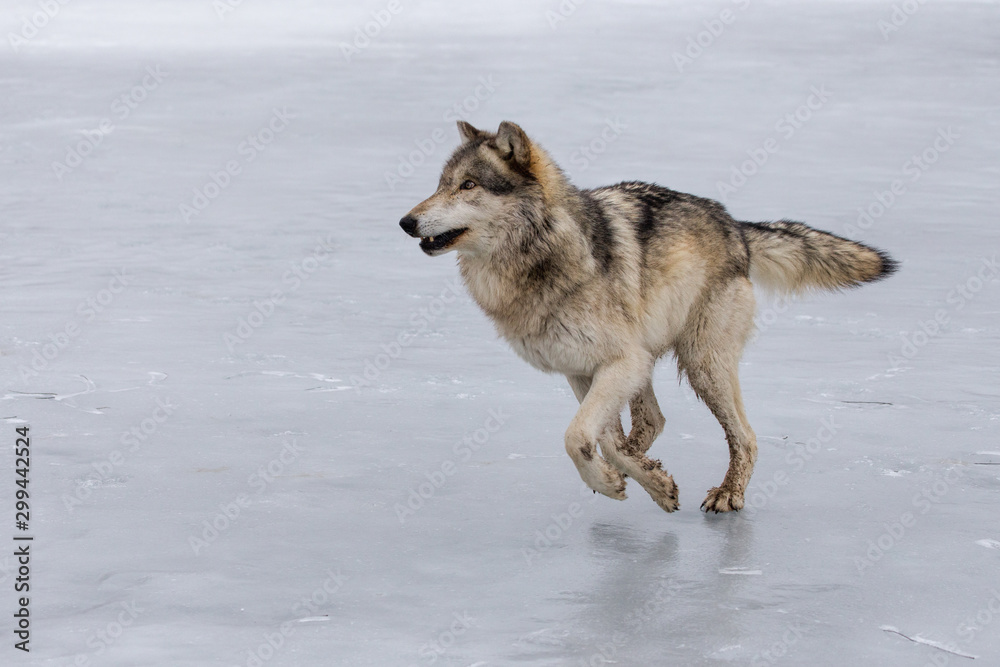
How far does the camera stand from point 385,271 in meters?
9.20

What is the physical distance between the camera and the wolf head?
484 cm

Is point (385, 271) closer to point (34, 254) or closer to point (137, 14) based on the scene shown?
point (34, 254)

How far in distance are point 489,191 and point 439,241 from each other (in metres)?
0.33

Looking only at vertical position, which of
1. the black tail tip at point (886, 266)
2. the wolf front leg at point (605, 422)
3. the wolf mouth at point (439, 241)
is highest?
the wolf mouth at point (439, 241)

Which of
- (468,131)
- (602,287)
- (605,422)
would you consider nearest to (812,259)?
(602,287)

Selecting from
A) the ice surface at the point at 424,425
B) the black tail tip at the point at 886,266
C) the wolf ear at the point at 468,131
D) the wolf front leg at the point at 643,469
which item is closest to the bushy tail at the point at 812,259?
the black tail tip at the point at 886,266

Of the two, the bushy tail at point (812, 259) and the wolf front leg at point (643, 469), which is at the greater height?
the bushy tail at point (812, 259)

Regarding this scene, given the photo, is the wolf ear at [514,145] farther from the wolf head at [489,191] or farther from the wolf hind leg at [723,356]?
the wolf hind leg at [723,356]

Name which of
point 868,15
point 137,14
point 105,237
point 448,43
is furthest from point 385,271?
point 137,14

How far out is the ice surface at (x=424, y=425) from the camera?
3.70m

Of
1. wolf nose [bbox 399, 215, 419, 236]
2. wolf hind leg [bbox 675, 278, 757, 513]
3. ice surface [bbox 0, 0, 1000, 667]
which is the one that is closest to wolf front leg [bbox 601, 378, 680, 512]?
ice surface [bbox 0, 0, 1000, 667]

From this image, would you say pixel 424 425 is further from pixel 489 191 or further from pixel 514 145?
pixel 514 145

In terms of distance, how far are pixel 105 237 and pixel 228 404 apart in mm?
4709

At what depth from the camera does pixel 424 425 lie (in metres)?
5.82
